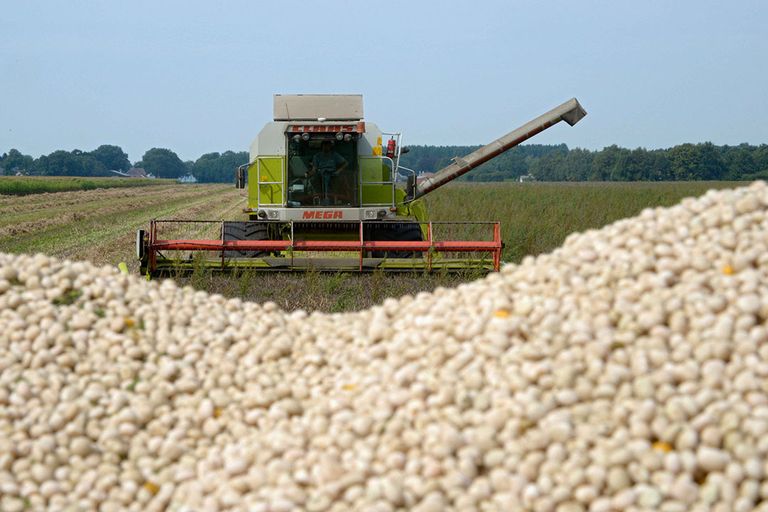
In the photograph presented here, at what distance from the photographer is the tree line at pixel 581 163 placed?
62.7 metres

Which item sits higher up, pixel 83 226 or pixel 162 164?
pixel 162 164

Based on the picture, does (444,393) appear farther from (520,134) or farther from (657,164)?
(657,164)

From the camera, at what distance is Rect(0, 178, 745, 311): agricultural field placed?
9.94 meters

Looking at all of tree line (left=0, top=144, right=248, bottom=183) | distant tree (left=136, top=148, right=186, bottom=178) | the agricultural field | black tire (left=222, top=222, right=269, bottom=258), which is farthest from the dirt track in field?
distant tree (left=136, top=148, right=186, bottom=178)

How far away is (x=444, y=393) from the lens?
13.2 feet

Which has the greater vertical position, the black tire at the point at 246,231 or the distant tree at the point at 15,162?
the distant tree at the point at 15,162

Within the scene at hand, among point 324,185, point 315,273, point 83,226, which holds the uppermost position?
point 324,185

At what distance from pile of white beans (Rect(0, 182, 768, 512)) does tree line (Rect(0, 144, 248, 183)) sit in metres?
101

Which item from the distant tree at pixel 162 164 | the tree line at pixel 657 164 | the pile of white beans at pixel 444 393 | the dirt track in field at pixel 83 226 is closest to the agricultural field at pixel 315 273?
the dirt track in field at pixel 83 226

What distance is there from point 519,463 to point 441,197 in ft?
78.7

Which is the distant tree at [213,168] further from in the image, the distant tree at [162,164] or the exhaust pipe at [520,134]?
the exhaust pipe at [520,134]

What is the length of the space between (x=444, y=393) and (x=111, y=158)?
136 meters

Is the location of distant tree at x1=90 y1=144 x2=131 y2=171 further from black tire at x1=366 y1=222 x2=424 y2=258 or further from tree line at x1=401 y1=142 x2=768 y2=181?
black tire at x1=366 y1=222 x2=424 y2=258

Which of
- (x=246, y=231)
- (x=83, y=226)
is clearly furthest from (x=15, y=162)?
(x=246, y=231)
